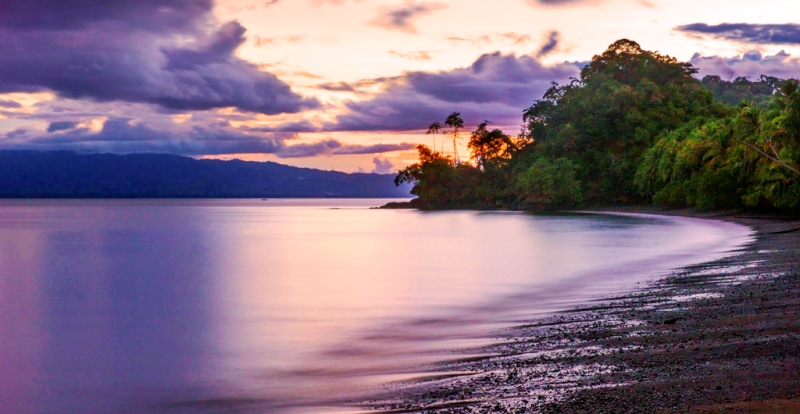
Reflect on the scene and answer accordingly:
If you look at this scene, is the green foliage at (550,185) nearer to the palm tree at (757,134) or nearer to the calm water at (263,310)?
the palm tree at (757,134)

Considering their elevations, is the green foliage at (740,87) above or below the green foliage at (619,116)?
above

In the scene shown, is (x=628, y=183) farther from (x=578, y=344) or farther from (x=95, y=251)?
(x=578, y=344)

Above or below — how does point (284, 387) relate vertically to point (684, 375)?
below

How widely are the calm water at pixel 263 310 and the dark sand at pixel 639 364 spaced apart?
5.04 ft

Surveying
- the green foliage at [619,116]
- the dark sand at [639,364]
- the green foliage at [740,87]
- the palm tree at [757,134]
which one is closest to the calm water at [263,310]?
the dark sand at [639,364]

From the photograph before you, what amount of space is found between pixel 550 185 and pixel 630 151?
418 inches

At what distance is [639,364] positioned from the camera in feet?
27.8

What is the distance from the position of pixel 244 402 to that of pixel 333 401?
1304 millimetres

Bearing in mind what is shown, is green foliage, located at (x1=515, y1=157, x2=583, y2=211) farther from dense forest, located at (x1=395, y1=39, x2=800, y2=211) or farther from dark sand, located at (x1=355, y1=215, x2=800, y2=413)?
dark sand, located at (x1=355, y1=215, x2=800, y2=413)

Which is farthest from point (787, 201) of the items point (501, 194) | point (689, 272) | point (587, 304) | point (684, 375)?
point (501, 194)

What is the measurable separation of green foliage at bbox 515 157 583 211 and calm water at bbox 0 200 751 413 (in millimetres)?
50447

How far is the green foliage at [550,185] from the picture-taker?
96.2m

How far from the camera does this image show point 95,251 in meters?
43.8

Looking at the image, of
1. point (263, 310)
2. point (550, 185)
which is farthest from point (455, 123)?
point (263, 310)
